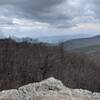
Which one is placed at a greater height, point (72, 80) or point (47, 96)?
point (47, 96)

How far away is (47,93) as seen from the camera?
905cm

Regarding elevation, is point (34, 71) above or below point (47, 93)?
below

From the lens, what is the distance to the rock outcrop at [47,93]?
29.3ft

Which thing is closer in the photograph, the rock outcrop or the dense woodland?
the rock outcrop

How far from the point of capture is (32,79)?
208ft

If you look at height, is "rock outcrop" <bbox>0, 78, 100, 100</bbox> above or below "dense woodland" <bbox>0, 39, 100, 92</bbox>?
above

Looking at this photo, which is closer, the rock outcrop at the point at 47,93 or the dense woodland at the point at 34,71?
the rock outcrop at the point at 47,93

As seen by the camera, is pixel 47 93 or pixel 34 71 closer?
pixel 47 93

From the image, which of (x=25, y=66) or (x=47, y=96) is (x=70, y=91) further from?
(x=25, y=66)

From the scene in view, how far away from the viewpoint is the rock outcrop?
8938 mm

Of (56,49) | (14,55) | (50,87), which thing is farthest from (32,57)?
(50,87)

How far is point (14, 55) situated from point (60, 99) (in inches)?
2627

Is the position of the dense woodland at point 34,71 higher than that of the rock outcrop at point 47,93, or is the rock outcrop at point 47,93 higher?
the rock outcrop at point 47,93

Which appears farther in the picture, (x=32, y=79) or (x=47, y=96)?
(x=32, y=79)
